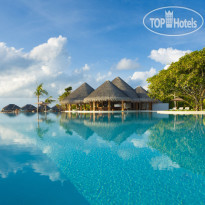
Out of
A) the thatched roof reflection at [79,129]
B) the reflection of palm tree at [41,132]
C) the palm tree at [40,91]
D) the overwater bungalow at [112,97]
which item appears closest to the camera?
the reflection of palm tree at [41,132]

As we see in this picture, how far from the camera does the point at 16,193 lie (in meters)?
2.96

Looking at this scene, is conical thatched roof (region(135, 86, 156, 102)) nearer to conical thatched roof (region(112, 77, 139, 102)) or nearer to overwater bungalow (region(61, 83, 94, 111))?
conical thatched roof (region(112, 77, 139, 102))

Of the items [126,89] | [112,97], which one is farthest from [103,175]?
[126,89]

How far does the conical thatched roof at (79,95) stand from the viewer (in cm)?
3191

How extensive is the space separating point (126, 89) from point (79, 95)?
28.6 ft

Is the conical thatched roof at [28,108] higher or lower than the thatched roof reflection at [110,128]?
higher

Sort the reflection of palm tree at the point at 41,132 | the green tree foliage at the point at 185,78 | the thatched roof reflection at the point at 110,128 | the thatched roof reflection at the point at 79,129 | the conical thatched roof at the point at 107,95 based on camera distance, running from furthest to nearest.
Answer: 1. the conical thatched roof at the point at 107,95
2. the green tree foliage at the point at 185,78
3. the thatched roof reflection at the point at 79,129
4. the reflection of palm tree at the point at 41,132
5. the thatched roof reflection at the point at 110,128

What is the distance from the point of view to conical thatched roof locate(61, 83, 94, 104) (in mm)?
31906

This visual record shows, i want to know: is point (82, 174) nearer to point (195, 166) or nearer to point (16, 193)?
point (16, 193)

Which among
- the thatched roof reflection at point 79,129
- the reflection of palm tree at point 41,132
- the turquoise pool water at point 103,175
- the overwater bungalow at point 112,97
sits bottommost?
the turquoise pool water at point 103,175

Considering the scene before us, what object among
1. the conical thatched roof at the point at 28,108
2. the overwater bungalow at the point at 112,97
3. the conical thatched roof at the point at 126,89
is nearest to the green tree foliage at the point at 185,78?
the overwater bungalow at the point at 112,97

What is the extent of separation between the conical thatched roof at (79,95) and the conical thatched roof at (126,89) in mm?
5666

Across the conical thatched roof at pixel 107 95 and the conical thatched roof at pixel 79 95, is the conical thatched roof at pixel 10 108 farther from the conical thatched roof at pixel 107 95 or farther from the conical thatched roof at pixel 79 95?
the conical thatched roof at pixel 107 95

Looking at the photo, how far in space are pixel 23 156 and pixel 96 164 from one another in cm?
221
